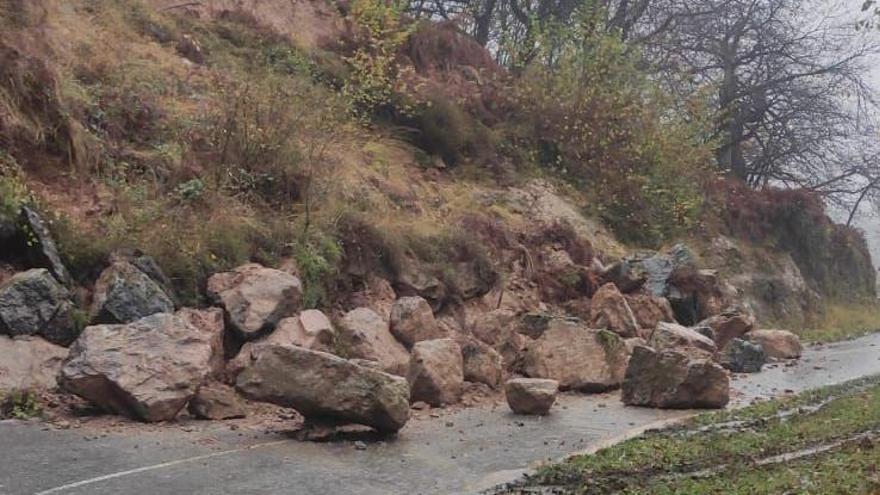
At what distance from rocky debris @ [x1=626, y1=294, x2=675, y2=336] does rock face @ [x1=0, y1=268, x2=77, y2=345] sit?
33.5 feet

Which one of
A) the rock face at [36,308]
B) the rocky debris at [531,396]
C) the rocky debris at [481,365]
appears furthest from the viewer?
the rocky debris at [481,365]

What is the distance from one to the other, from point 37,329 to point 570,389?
21.6ft

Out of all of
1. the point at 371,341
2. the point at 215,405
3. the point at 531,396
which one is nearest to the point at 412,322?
the point at 371,341

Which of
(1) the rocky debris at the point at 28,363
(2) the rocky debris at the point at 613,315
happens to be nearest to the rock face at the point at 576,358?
(2) the rocky debris at the point at 613,315

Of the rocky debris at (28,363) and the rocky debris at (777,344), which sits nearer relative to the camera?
the rocky debris at (28,363)

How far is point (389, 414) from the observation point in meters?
8.20

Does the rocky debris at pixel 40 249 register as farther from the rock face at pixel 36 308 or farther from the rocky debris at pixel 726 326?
the rocky debris at pixel 726 326

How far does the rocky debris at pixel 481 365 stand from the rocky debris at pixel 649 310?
5.30 metres

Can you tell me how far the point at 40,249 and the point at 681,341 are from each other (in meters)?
9.03

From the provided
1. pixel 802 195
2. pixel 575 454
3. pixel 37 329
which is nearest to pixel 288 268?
pixel 37 329

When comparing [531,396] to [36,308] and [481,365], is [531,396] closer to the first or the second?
[481,365]

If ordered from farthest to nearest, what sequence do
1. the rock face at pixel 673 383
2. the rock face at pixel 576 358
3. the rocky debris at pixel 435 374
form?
the rock face at pixel 576 358 < the rock face at pixel 673 383 < the rocky debris at pixel 435 374

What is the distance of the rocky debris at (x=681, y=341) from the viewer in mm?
13422

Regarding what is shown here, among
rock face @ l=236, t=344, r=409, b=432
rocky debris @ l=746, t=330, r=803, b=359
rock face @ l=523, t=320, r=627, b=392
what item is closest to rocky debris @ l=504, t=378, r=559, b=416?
rock face @ l=523, t=320, r=627, b=392
